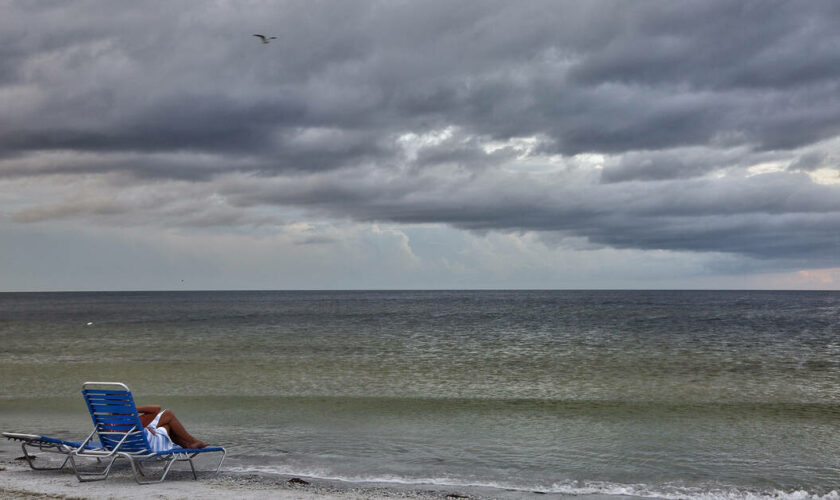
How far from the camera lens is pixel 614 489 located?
885cm

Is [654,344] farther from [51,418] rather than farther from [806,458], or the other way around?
[51,418]

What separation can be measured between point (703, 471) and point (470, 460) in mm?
3697

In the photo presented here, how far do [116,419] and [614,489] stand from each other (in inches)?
281

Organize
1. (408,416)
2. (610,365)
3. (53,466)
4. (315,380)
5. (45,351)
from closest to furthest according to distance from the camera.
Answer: (53,466) → (408,416) → (315,380) → (610,365) → (45,351)

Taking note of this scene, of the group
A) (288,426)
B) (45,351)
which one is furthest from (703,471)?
(45,351)

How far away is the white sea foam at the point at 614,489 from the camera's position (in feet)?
28.1

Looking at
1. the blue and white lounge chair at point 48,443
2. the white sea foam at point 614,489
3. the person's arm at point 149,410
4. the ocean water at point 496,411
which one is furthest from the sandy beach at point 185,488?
the person's arm at point 149,410

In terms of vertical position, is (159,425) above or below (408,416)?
above

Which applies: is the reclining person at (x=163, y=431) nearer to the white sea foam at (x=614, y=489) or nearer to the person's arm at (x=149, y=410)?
the person's arm at (x=149, y=410)

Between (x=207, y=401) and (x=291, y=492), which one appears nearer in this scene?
(x=291, y=492)

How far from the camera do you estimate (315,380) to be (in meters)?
21.1

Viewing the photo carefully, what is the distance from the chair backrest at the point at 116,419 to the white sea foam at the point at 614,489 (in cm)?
219

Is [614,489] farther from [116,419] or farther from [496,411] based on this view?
[116,419]

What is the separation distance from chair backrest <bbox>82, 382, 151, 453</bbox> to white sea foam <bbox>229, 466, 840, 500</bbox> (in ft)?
7.18
